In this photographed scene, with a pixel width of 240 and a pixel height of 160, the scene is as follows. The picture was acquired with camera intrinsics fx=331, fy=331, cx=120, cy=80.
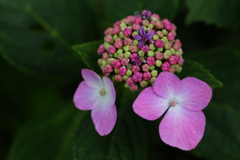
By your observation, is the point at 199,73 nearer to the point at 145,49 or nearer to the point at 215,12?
the point at 145,49

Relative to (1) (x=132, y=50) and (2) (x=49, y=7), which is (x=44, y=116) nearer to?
(2) (x=49, y=7)

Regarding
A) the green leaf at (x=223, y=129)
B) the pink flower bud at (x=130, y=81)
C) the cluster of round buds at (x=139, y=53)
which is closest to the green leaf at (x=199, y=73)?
the cluster of round buds at (x=139, y=53)

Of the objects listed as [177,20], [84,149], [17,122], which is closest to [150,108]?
[84,149]

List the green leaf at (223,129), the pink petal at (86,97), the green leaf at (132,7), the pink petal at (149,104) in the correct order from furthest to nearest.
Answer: the green leaf at (223,129), the green leaf at (132,7), the pink petal at (86,97), the pink petal at (149,104)

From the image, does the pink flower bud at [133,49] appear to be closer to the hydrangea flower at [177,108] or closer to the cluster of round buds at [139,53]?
the cluster of round buds at [139,53]

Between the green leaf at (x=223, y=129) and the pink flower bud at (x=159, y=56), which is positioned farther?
the green leaf at (x=223, y=129)

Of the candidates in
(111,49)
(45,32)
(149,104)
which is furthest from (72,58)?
(149,104)
